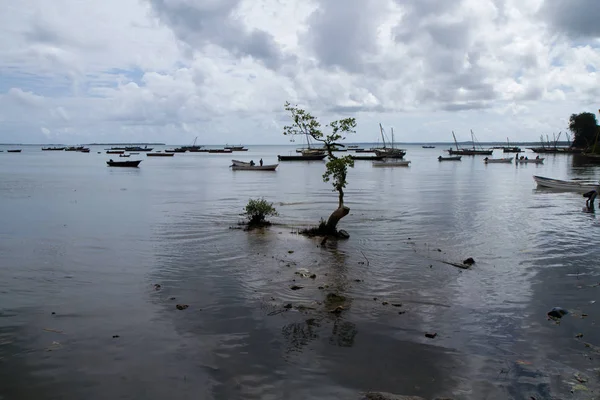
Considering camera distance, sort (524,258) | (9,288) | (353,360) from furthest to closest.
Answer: (524,258) < (9,288) < (353,360)

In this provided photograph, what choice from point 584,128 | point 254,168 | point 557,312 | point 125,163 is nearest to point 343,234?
point 557,312

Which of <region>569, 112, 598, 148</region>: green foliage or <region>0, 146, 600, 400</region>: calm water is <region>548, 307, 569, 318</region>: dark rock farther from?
<region>569, 112, 598, 148</region>: green foliage

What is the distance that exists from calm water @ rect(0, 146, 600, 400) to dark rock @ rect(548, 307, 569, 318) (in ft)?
0.73

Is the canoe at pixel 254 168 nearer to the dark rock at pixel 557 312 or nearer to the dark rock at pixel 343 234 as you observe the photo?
the dark rock at pixel 343 234

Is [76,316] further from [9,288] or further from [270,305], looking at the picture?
[270,305]

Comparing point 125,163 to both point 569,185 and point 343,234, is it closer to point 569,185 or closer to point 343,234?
point 569,185

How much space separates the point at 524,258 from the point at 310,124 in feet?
34.4

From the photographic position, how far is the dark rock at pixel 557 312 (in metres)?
11.2

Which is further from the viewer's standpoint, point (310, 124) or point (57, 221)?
point (57, 221)

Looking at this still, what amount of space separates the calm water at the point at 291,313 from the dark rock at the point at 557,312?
221mm

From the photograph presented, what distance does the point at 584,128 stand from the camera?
142500 mm

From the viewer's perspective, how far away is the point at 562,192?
43594 millimetres

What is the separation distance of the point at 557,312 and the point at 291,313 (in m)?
6.53

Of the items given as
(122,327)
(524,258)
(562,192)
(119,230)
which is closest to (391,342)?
(122,327)
